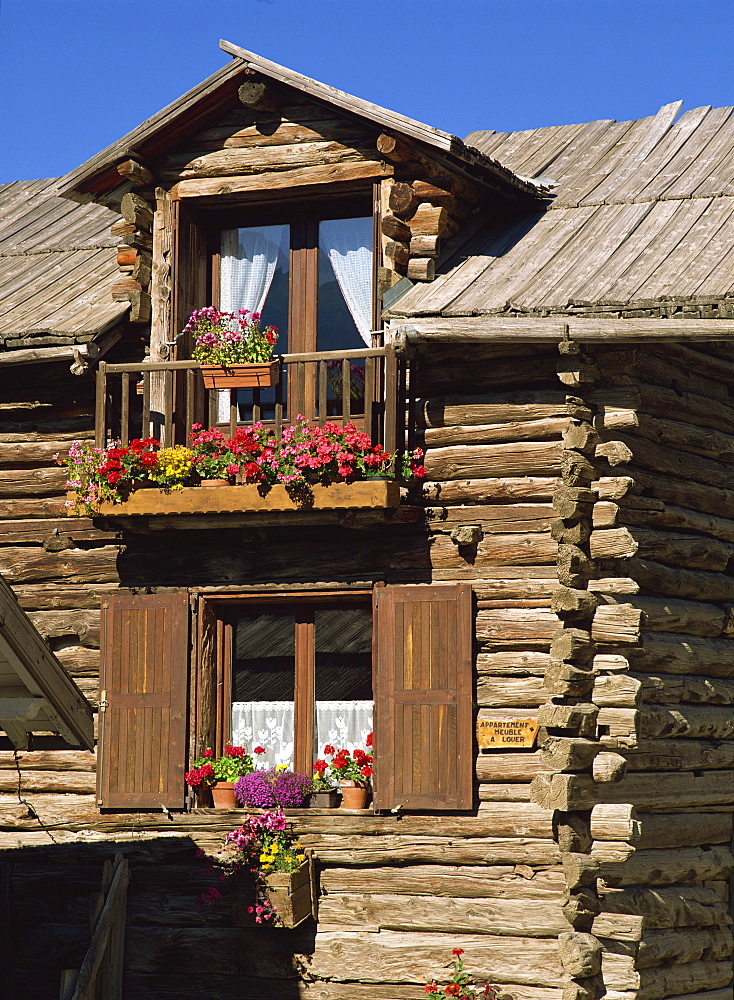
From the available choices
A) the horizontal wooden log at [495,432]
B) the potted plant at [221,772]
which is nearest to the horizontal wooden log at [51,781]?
the potted plant at [221,772]

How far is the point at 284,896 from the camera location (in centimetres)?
1103

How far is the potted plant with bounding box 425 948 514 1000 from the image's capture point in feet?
35.7

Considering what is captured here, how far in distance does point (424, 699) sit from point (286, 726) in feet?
4.50

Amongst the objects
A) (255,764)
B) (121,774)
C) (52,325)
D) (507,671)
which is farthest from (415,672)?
(52,325)

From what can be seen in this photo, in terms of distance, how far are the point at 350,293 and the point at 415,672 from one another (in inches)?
137

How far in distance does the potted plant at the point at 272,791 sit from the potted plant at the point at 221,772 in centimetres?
12

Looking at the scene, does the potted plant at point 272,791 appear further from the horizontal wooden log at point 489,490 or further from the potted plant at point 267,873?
the horizontal wooden log at point 489,490

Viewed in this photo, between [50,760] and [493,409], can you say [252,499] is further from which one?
[50,760]

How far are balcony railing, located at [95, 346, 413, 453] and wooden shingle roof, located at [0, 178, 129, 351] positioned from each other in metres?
0.66

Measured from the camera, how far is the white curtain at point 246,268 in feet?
42.0

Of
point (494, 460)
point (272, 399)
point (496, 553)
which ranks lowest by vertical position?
point (496, 553)

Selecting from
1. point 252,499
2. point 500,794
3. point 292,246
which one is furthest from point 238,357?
point 500,794

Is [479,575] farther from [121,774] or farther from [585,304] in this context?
[121,774]

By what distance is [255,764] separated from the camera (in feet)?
39.7
